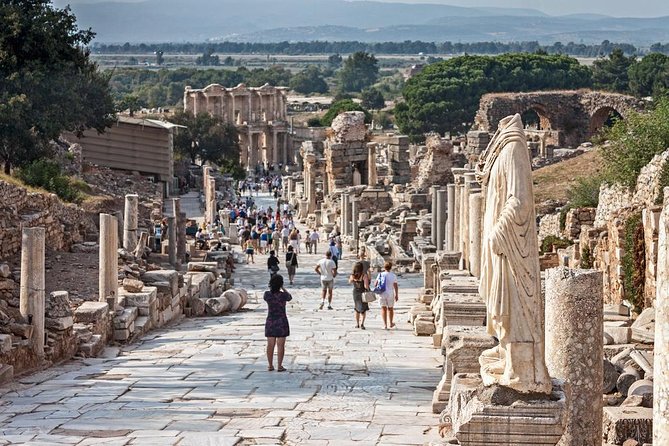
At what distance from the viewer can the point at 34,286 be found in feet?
57.9

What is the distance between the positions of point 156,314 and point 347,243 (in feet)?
79.5

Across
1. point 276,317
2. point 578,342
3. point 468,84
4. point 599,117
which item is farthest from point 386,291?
point 468,84

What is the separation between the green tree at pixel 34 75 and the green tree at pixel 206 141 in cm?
4486

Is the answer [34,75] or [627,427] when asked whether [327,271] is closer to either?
[627,427]

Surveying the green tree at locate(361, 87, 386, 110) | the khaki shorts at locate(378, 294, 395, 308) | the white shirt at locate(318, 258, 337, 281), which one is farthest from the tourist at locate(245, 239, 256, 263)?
the green tree at locate(361, 87, 386, 110)

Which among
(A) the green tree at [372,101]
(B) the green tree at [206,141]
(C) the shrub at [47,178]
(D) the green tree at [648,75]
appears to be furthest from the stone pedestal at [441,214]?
(A) the green tree at [372,101]

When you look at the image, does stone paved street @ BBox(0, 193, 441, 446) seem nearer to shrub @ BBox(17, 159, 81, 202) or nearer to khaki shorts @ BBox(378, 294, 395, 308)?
khaki shorts @ BBox(378, 294, 395, 308)

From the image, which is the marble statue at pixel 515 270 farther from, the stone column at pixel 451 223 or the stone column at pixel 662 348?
the stone column at pixel 451 223

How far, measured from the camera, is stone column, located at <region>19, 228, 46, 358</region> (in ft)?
57.7

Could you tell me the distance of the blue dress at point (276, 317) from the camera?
55.1ft

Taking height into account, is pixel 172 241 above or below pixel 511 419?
above

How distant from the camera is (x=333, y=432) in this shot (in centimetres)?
1280

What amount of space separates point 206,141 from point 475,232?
68.6m

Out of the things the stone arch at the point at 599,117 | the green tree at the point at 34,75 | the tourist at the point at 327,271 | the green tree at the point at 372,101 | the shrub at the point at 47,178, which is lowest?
the tourist at the point at 327,271
